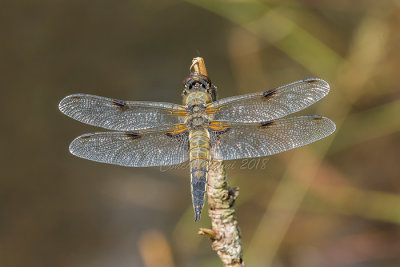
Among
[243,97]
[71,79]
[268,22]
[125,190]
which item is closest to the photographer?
[243,97]

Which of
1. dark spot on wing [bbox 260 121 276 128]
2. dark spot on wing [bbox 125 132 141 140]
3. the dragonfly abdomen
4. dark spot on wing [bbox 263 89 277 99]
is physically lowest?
the dragonfly abdomen

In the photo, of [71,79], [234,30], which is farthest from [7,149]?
[234,30]

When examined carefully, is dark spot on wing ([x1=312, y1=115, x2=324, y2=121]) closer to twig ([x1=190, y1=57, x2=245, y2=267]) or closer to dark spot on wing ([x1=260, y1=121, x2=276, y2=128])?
dark spot on wing ([x1=260, y1=121, x2=276, y2=128])

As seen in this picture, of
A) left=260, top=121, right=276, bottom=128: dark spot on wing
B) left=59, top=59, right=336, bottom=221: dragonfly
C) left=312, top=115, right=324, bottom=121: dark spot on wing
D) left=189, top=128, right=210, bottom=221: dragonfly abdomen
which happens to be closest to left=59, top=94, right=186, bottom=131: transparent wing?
left=59, top=59, right=336, bottom=221: dragonfly

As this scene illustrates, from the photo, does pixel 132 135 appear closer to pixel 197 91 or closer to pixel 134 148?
pixel 134 148

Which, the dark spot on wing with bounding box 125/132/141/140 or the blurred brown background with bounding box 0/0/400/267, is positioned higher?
the blurred brown background with bounding box 0/0/400/267

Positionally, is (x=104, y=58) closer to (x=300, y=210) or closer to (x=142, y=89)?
(x=142, y=89)
